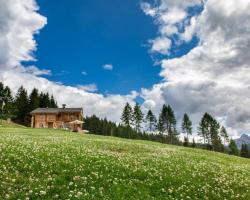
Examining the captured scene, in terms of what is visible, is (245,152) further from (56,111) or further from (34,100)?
(34,100)

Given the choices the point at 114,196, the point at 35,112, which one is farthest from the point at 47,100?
the point at 114,196

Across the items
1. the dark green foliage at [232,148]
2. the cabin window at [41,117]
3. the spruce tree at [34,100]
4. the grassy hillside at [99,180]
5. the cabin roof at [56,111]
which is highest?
the spruce tree at [34,100]

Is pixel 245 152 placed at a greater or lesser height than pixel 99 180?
greater

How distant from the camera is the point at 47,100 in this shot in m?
139

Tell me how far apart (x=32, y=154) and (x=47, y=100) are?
4782 inches

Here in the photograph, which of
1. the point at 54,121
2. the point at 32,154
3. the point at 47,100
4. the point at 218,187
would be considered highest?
the point at 47,100

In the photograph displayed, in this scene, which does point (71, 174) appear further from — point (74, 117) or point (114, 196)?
point (74, 117)

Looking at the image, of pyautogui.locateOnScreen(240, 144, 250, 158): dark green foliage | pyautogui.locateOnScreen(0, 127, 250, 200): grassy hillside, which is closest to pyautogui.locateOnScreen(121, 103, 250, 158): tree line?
pyautogui.locateOnScreen(240, 144, 250, 158): dark green foliage

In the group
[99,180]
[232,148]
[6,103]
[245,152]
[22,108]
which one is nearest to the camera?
[99,180]

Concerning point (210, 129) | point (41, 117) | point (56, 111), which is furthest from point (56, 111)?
point (210, 129)

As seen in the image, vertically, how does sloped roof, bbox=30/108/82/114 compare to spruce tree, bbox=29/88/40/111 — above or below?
below

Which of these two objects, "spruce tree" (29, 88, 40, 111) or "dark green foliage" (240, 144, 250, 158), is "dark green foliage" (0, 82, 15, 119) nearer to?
"spruce tree" (29, 88, 40, 111)

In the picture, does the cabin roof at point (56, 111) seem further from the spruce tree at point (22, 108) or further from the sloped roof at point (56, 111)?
the spruce tree at point (22, 108)

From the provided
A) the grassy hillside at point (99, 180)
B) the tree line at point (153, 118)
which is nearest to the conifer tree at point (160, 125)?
the tree line at point (153, 118)
